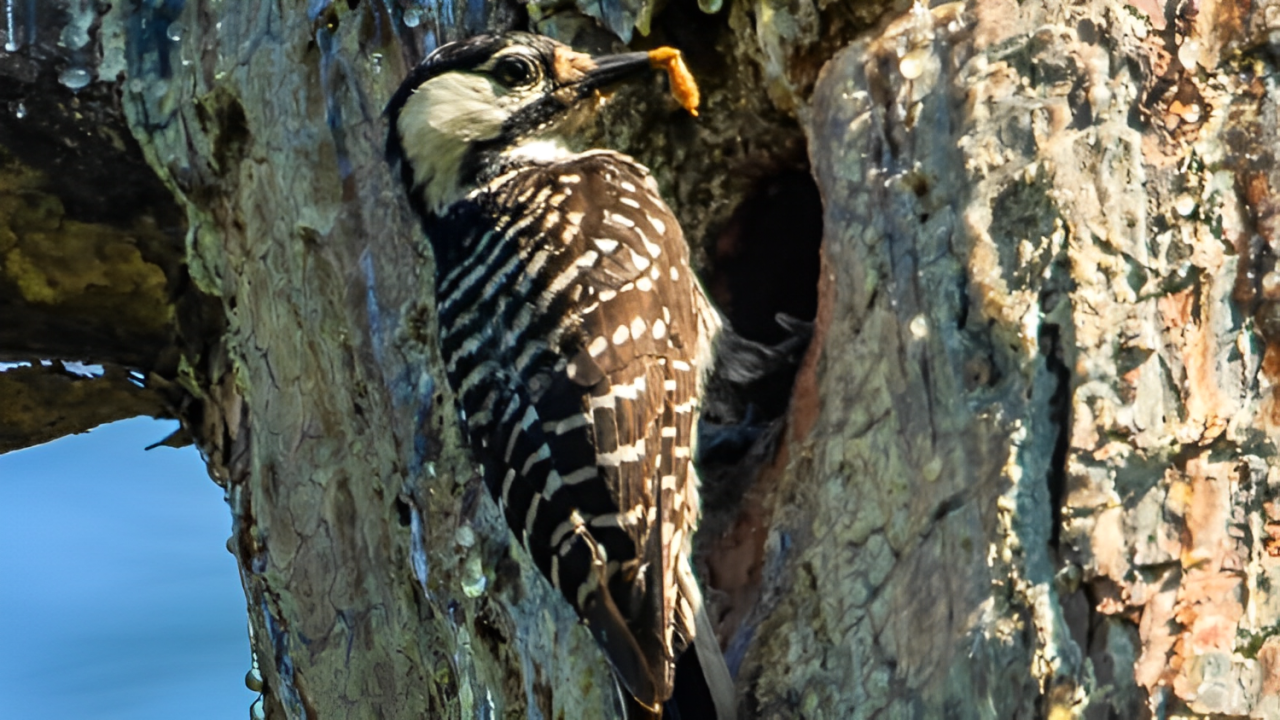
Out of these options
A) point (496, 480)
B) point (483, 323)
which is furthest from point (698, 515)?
point (483, 323)

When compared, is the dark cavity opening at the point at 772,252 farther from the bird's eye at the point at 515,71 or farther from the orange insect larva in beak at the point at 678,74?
the bird's eye at the point at 515,71

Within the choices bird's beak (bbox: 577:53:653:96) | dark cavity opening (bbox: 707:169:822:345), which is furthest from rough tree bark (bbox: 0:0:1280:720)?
bird's beak (bbox: 577:53:653:96)

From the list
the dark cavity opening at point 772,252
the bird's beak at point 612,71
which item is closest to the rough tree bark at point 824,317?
the dark cavity opening at point 772,252

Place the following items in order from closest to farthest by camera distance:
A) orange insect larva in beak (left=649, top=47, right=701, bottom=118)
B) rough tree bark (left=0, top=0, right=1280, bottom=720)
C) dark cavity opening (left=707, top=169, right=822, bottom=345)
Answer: rough tree bark (left=0, top=0, right=1280, bottom=720)
orange insect larva in beak (left=649, top=47, right=701, bottom=118)
dark cavity opening (left=707, top=169, right=822, bottom=345)

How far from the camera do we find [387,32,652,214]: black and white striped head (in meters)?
2.80

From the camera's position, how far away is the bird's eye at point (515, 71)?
9.28 feet

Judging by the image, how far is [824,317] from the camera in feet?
7.93

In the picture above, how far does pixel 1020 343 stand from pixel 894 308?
0.82 feet

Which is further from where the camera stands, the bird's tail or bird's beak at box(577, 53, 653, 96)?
bird's beak at box(577, 53, 653, 96)

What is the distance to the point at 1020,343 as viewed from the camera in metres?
2.04

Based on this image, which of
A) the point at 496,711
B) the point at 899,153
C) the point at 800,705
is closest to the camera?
the point at 800,705

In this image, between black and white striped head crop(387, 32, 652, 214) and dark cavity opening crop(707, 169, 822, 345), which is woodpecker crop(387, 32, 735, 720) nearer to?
black and white striped head crop(387, 32, 652, 214)

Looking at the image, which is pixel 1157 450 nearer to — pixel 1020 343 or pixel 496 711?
pixel 1020 343

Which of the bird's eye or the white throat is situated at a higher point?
the bird's eye
